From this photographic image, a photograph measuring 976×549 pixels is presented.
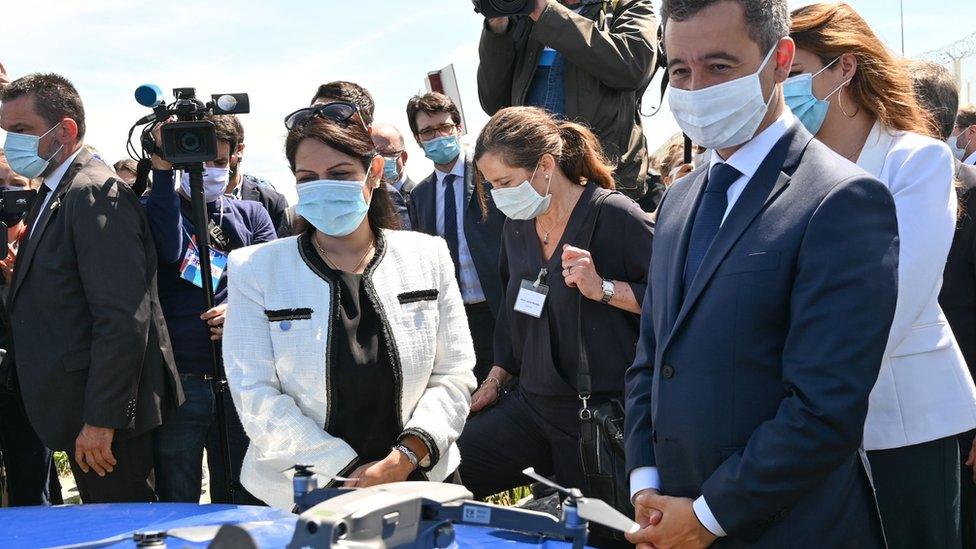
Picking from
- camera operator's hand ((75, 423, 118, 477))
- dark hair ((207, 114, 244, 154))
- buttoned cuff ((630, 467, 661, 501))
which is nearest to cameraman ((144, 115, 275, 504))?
camera operator's hand ((75, 423, 118, 477))

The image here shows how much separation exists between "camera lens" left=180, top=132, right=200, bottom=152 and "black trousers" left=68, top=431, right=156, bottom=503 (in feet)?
3.88

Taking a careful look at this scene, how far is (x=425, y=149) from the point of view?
540 centimetres

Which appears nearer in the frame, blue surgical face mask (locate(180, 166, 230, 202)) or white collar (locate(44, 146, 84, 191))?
white collar (locate(44, 146, 84, 191))

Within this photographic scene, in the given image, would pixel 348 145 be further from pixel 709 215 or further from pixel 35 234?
pixel 35 234

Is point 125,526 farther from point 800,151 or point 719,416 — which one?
point 800,151

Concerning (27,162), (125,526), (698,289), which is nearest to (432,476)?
(125,526)

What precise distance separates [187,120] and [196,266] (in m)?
0.67

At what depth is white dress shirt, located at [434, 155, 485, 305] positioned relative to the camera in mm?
4824

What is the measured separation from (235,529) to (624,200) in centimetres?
→ 258

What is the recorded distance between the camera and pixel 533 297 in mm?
3387

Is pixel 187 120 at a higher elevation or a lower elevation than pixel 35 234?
higher

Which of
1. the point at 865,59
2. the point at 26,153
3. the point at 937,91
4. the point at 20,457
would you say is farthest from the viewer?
the point at 20,457

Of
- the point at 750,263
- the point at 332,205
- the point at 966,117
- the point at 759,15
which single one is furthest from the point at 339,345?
the point at 966,117

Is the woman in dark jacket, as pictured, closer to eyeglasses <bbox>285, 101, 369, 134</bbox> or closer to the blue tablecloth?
eyeglasses <bbox>285, 101, 369, 134</bbox>
